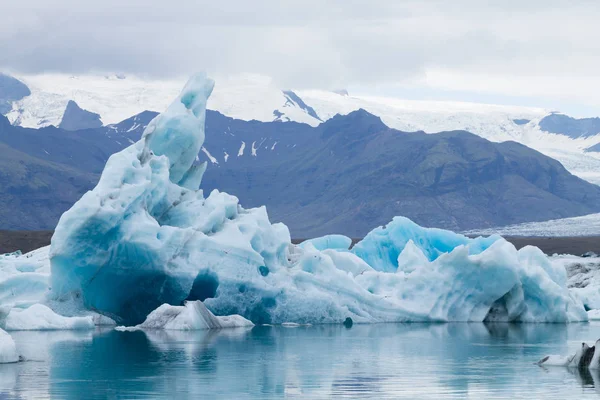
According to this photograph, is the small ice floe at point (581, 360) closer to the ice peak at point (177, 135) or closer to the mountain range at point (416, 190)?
the ice peak at point (177, 135)

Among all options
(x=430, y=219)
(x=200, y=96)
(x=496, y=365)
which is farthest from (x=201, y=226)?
(x=430, y=219)

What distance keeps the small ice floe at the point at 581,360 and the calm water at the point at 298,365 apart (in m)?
0.31

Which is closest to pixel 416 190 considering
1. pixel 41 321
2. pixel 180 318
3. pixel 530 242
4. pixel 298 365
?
pixel 530 242

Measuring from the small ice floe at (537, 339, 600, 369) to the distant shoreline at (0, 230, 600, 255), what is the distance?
67013mm

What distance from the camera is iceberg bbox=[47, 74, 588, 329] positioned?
28703 mm

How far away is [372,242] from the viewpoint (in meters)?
41.2

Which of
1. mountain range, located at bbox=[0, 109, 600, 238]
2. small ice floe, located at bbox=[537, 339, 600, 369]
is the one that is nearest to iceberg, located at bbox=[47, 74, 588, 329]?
small ice floe, located at bbox=[537, 339, 600, 369]

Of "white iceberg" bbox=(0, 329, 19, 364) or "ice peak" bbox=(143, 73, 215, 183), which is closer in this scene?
"white iceberg" bbox=(0, 329, 19, 364)

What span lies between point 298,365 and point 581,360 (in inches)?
197

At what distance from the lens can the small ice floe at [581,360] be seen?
20203 mm

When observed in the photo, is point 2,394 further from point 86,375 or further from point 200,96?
point 200,96

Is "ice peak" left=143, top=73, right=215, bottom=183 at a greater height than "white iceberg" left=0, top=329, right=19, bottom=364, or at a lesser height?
greater

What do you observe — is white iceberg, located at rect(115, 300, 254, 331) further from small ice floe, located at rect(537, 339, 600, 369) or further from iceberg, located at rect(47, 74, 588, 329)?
small ice floe, located at rect(537, 339, 600, 369)

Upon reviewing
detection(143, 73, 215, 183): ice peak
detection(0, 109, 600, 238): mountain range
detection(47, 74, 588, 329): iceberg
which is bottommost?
detection(47, 74, 588, 329): iceberg
